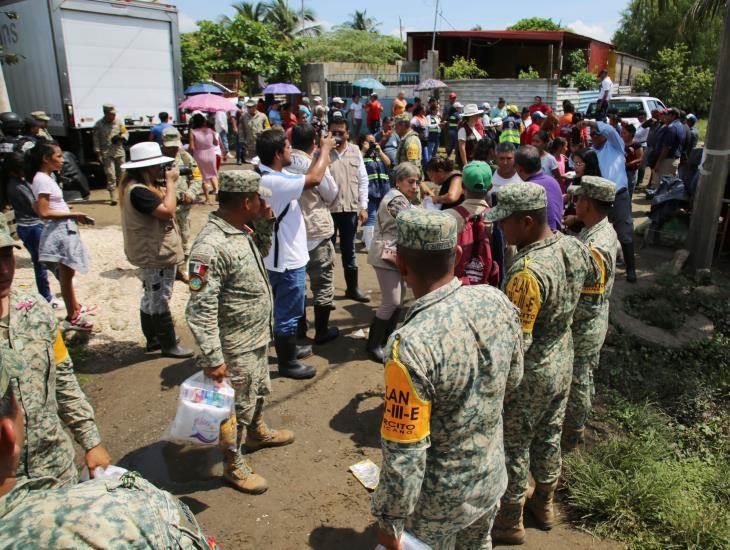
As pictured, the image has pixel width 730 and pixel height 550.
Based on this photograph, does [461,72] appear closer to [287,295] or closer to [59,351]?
[287,295]

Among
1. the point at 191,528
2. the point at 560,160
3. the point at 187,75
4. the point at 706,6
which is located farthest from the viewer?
the point at 187,75

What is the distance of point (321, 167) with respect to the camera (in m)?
4.32

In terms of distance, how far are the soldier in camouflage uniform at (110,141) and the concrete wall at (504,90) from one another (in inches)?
562

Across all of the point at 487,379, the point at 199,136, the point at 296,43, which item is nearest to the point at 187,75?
the point at 296,43

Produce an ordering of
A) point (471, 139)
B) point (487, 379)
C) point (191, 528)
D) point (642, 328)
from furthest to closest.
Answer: point (471, 139), point (642, 328), point (487, 379), point (191, 528)

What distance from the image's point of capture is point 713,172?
6.87m

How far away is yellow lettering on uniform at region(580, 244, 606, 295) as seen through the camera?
324 centimetres

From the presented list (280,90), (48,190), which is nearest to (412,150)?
(48,190)

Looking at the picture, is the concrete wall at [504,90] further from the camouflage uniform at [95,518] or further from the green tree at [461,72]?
the camouflage uniform at [95,518]

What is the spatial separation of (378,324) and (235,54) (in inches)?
1061

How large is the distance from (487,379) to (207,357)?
64.3 inches

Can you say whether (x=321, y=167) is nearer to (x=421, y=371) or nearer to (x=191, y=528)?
(x=421, y=371)

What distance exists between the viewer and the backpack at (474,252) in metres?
3.86

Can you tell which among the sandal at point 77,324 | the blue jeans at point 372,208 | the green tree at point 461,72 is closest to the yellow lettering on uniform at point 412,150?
Answer: the blue jeans at point 372,208
